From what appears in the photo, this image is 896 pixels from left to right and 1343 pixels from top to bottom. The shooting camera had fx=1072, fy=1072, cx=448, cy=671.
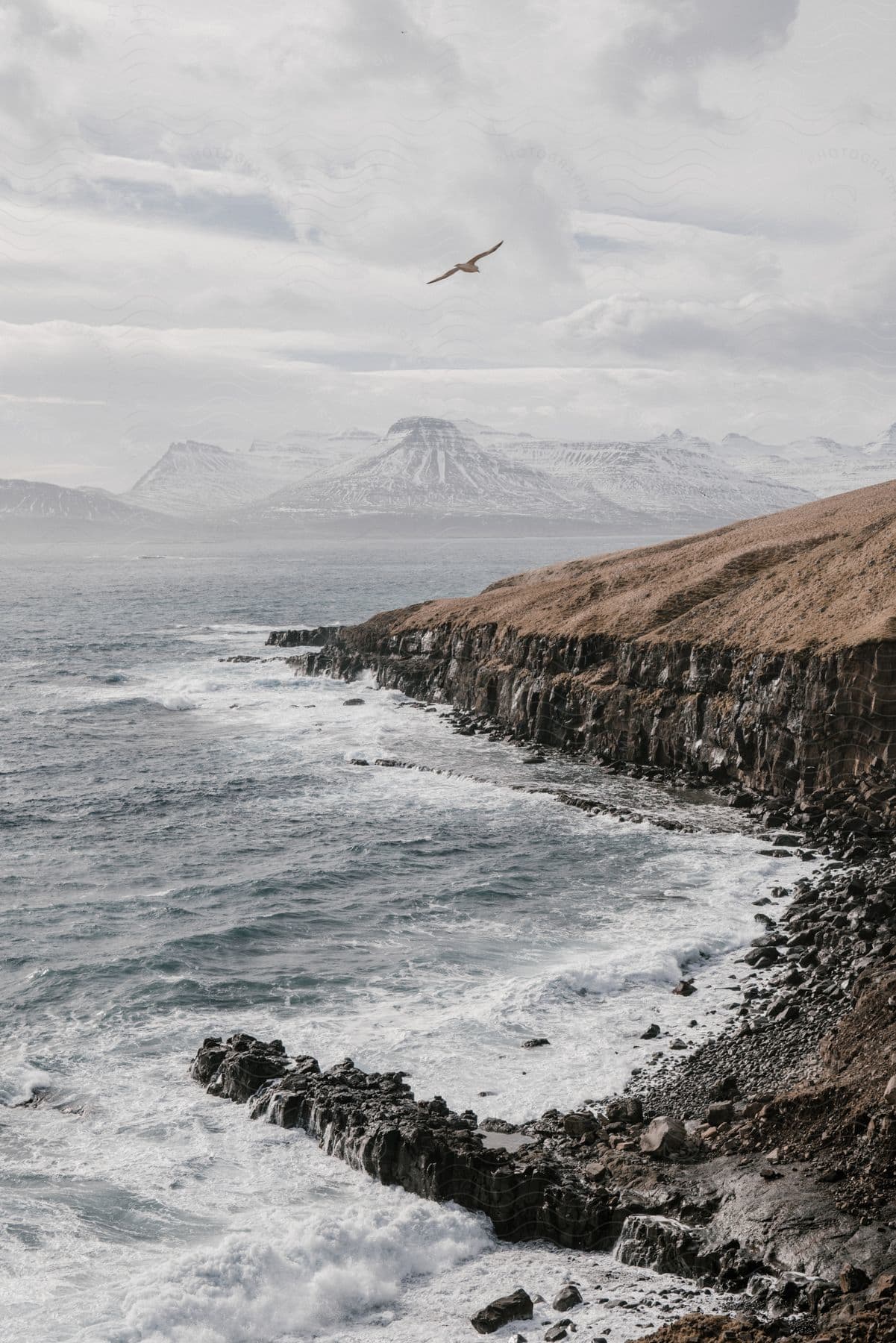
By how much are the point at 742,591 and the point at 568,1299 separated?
47.3 meters

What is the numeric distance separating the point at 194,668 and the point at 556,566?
106 feet

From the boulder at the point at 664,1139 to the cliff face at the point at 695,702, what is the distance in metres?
23.4

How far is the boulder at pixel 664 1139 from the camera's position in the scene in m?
20.9

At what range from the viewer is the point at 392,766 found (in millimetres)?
55219

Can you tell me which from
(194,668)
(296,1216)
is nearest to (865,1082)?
(296,1216)

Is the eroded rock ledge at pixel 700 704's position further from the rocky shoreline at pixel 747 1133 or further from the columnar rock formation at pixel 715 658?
the rocky shoreline at pixel 747 1133

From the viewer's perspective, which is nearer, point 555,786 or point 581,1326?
point 581,1326

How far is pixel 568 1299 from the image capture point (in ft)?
56.9

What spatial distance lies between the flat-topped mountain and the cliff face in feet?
4.22

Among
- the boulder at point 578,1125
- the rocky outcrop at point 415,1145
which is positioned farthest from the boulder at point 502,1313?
the boulder at point 578,1125

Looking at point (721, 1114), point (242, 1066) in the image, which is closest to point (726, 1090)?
point (721, 1114)

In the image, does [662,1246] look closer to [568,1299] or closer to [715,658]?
[568,1299]

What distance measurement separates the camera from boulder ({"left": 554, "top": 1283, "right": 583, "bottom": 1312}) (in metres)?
17.3

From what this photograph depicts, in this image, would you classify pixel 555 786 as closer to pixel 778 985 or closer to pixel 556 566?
pixel 778 985
